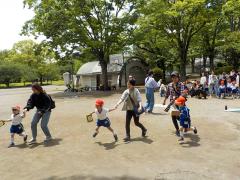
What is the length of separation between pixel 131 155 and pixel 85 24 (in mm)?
28367

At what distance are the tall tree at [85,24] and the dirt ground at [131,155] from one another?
22.0 metres

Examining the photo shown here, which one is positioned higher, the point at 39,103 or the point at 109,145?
the point at 39,103

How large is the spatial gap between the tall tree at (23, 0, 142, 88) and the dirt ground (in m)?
22.0

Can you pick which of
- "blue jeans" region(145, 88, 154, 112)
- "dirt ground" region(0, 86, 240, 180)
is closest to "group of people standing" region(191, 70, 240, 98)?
"blue jeans" region(145, 88, 154, 112)

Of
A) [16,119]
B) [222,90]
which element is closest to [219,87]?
[222,90]

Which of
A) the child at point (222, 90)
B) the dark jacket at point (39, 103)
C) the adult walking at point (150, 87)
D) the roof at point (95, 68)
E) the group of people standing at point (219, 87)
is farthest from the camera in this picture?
the roof at point (95, 68)

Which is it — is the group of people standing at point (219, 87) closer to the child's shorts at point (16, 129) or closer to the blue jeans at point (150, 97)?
the blue jeans at point (150, 97)

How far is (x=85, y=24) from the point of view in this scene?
35.3 meters

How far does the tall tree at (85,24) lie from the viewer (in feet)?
109

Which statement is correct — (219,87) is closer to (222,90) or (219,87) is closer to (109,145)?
(222,90)

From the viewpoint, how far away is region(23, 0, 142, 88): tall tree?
33094 millimetres

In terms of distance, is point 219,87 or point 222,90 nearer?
point 222,90

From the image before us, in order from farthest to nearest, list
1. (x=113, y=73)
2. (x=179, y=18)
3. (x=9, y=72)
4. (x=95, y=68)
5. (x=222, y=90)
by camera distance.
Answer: (x=9, y=72) → (x=95, y=68) → (x=113, y=73) → (x=179, y=18) → (x=222, y=90)

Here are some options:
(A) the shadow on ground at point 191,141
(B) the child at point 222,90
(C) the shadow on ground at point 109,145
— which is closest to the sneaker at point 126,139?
(C) the shadow on ground at point 109,145
